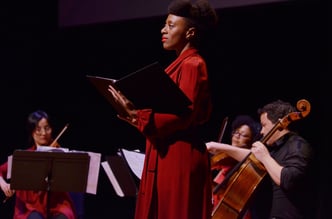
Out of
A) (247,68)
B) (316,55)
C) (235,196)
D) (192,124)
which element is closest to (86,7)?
(247,68)

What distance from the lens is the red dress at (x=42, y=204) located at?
4.53 metres

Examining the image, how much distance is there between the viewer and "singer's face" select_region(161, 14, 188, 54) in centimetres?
232

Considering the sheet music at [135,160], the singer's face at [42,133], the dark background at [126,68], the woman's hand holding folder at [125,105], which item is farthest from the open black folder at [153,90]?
the singer's face at [42,133]

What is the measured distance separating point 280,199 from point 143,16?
251 cm

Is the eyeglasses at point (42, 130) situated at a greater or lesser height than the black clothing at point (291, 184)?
greater

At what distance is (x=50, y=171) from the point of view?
160 inches

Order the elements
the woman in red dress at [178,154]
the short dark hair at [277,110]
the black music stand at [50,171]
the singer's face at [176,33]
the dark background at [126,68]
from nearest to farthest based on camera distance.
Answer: the woman in red dress at [178,154] < the singer's face at [176,33] < the short dark hair at [277,110] < the black music stand at [50,171] < the dark background at [126,68]

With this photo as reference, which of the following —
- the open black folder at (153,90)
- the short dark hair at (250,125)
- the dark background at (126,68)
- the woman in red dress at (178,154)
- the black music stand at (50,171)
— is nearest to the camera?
the open black folder at (153,90)

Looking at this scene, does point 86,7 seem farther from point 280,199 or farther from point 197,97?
point 197,97

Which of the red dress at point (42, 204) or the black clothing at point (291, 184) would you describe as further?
the red dress at point (42, 204)

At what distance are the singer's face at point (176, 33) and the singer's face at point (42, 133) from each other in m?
2.75

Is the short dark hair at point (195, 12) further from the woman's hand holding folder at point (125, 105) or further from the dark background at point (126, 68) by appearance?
the dark background at point (126, 68)

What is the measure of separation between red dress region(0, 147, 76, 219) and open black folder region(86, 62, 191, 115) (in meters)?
2.61

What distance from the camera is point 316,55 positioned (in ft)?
14.9
